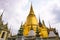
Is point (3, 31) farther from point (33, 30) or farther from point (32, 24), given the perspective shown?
point (32, 24)

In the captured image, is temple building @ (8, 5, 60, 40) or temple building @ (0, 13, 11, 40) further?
temple building @ (0, 13, 11, 40)

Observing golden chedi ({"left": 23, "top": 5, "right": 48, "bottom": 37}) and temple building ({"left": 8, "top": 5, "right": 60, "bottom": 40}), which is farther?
golden chedi ({"left": 23, "top": 5, "right": 48, "bottom": 37})

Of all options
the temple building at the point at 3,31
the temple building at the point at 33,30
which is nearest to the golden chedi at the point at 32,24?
the temple building at the point at 33,30

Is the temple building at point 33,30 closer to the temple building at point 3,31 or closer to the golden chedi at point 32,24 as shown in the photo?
the golden chedi at point 32,24

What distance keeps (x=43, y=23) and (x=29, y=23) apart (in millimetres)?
6943

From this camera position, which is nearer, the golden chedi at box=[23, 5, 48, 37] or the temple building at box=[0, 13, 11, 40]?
the temple building at box=[0, 13, 11, 40]

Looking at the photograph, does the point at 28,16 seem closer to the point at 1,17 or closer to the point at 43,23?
the point at 43,23

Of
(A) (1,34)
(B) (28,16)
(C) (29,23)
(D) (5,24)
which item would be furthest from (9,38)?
(B) (28,16)

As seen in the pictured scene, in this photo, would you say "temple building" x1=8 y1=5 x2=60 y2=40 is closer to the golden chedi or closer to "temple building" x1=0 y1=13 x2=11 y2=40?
the golden chedi

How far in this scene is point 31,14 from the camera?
4562cm

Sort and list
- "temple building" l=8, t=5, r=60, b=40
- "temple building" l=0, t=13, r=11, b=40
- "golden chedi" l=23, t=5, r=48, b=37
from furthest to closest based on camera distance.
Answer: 1. "golden chedi" l=23, t=5, r=48, b=37
2. "temple building" l=0, t=13, r=11, b=40
3. "temple building" l=8, t=5, r=60, b=40

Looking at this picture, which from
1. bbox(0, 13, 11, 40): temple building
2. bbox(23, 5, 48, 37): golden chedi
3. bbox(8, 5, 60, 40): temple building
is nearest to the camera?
bbox(8, 5, 60, 40): temple building

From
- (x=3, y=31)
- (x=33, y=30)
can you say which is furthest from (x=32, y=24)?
(x=3, y=31)

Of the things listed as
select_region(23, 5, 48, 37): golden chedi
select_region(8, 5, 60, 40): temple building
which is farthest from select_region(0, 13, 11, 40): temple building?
select_region(23, 5, 48, 37): golden chedi
